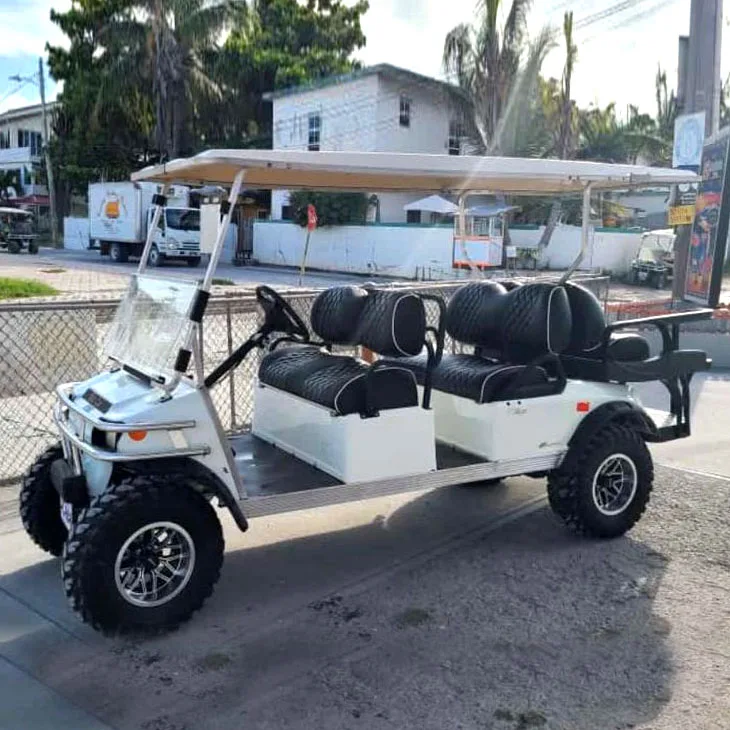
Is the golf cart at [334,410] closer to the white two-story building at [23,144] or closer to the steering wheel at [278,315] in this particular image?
the steering wheel at [278,315]

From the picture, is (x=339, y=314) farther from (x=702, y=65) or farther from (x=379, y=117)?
(x=379, y=117)

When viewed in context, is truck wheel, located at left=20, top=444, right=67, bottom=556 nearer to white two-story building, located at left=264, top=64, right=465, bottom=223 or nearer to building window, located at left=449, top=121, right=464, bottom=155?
white two-story building, located at left=264, top=64, right=465, bottom=223

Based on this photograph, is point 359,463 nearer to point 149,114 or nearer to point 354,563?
point 354,563

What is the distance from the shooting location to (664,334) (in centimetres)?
521

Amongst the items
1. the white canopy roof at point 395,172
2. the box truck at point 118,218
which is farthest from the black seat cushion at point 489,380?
the box truck at point 118,218

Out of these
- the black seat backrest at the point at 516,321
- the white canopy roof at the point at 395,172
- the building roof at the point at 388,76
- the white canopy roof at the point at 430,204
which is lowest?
the black seat backrest at the point at 516,321

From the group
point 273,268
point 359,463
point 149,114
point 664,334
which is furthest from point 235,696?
point 149,114

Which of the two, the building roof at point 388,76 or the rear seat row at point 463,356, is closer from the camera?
the rear seat row at point 463,356

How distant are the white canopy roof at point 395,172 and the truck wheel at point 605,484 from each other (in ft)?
4.56

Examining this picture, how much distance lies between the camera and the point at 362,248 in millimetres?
27781

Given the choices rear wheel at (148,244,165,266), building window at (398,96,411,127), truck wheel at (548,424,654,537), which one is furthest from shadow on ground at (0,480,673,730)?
building window at (398,96,411,127)

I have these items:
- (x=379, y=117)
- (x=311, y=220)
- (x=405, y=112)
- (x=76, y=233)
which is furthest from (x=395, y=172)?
(x=76, y=233)

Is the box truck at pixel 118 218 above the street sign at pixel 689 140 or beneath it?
beneath

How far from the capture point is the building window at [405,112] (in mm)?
29969
